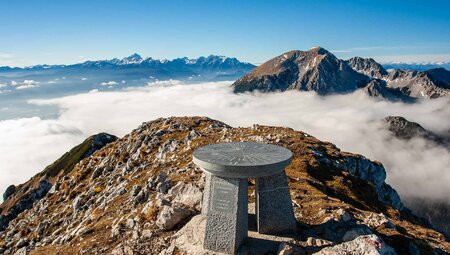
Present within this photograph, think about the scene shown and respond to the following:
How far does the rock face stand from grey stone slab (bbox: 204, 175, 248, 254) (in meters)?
0.78

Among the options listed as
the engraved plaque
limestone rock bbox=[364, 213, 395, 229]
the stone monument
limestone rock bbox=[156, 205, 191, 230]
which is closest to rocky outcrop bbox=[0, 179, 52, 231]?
limestone rock bbox=[156, 205, 191, 230]

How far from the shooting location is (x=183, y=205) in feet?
76.1

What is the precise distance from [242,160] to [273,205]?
293 cm

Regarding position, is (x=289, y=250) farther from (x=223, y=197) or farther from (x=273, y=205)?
(x=223, y=197)

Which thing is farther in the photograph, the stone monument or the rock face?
the rock face

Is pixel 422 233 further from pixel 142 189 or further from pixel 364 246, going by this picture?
pixel 142 189

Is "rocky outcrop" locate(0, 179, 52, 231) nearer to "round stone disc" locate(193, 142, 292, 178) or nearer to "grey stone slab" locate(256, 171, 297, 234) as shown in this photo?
"round stone disc" locate(193, 142, 292, 178)

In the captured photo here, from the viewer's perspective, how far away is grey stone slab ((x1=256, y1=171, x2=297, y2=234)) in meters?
18.5

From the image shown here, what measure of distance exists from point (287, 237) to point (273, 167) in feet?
13.4

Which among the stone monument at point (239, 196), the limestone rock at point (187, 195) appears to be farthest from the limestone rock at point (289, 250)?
the limestone rock at point (187, 195)

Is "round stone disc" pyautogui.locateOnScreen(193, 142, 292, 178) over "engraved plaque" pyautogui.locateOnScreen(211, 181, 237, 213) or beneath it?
over

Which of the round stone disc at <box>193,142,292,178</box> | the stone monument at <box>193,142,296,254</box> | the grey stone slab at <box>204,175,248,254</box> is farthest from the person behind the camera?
the grey stone slab at <box>204,175,248,254</box>

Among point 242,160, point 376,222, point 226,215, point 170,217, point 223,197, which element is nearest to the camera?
point 226,215

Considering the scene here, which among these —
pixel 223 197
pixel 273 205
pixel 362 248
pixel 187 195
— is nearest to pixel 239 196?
pixel 223 197
